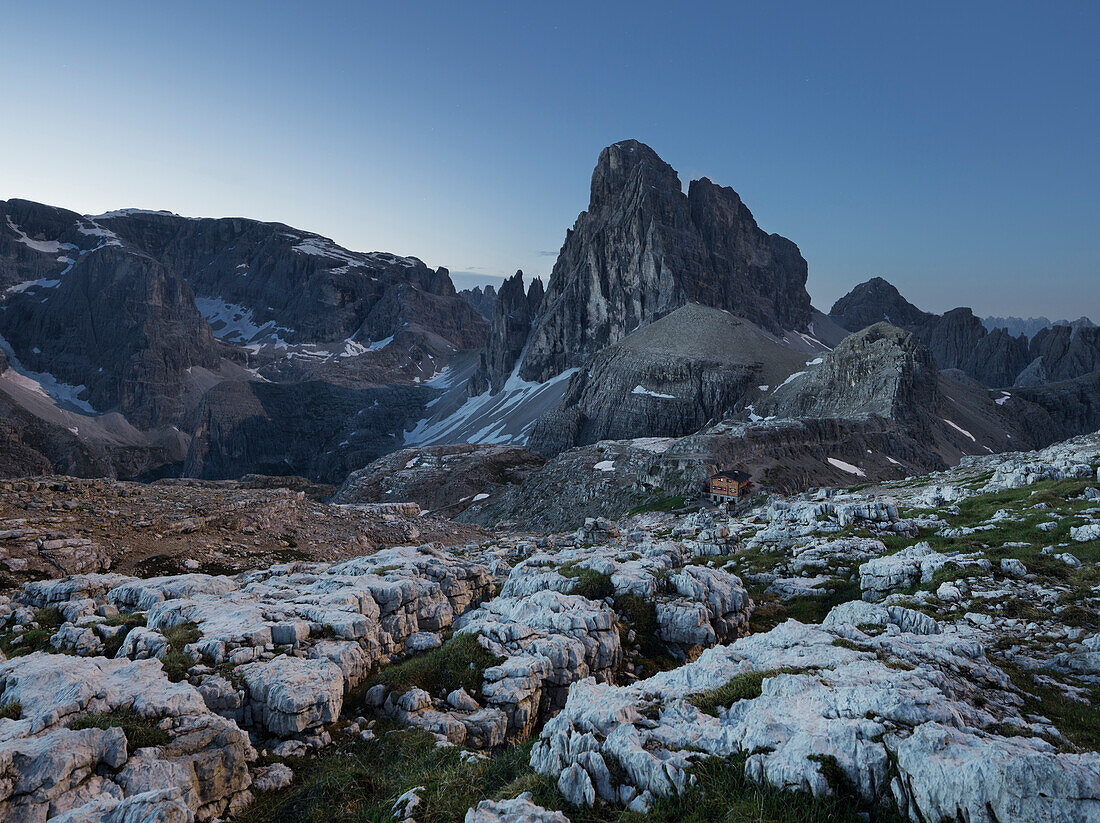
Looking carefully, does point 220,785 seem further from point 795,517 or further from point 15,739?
point 795,517

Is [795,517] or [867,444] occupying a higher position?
[867,444]

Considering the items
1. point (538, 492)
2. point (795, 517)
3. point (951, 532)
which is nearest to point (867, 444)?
point (538, 492)

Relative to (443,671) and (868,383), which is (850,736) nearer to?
(443,671)

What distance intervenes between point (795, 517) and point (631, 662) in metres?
27.0

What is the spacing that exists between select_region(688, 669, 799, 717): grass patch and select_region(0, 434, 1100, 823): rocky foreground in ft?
0.31

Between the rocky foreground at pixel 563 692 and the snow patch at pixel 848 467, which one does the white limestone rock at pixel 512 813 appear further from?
the snow patch at pixel 848 467

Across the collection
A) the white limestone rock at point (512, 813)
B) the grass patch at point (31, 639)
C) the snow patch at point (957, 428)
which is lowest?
the grass patch at point (31, 639)

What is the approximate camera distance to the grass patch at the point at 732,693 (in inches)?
488

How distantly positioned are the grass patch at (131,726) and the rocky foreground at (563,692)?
0.07 m

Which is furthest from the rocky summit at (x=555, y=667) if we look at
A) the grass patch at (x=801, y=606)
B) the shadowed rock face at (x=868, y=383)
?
the shadowed rock face at (x=868, y=383)

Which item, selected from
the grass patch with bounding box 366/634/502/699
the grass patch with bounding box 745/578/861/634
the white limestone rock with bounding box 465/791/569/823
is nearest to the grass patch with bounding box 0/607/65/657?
the grass patch with bounding box 366/634/502/699

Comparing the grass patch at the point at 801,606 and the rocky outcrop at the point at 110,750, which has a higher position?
the grass patch at the point at 801,606

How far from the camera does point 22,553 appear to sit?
1011 inches

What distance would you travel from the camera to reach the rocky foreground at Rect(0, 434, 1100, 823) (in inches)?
369
